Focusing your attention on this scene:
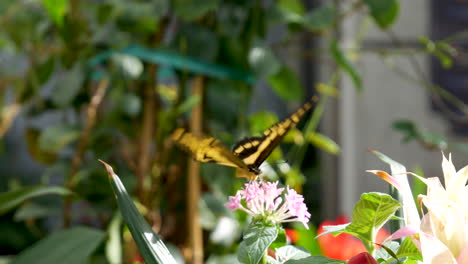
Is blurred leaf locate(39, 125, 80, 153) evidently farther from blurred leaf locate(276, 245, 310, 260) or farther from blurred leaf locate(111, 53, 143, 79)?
blurred leaf locate(276, 245, 310, 260)

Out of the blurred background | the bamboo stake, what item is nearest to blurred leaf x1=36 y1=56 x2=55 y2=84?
the blurred background

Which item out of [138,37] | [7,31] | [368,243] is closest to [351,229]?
[368,243]

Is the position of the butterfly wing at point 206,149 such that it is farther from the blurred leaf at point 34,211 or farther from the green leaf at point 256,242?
the blurred leaf at point 34,211

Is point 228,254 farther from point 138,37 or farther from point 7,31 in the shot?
point 7,31

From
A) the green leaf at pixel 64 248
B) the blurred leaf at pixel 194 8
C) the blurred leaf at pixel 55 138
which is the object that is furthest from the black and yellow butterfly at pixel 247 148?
the blurred leaf at pixel 55 138

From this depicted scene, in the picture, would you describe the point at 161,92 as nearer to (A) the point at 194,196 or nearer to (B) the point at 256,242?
(A) the point at 194,196

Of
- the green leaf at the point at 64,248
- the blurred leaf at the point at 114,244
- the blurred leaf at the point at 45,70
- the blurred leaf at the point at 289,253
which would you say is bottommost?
the blurred leaf at the point at 114,244
